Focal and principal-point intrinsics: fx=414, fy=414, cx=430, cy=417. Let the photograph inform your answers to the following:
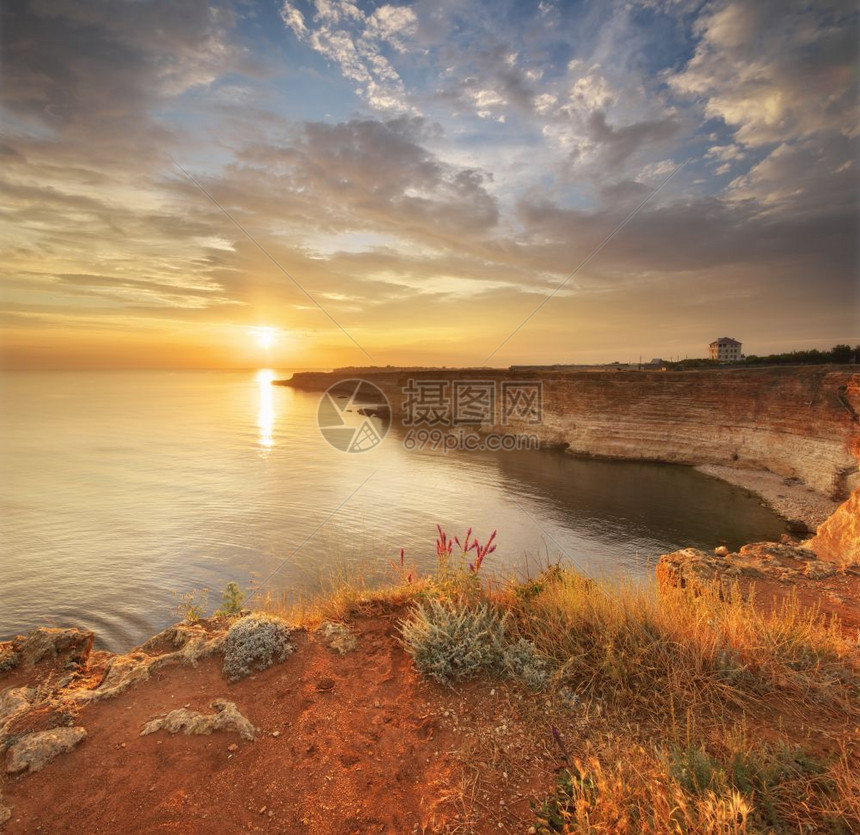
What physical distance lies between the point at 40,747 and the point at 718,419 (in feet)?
105

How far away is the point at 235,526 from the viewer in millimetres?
15141

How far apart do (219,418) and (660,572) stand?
49850mm

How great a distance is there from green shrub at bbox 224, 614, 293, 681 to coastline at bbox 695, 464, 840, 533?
1980 cm

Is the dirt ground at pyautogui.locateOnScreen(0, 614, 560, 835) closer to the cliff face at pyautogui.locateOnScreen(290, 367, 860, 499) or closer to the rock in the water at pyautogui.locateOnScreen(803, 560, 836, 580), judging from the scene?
the rock in the water at pyautogui.locateOnScreen(803, 560, 836, 580)

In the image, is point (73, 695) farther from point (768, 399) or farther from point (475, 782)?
point (768, 399)

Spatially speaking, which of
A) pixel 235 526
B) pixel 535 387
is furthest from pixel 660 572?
pixel 535 387

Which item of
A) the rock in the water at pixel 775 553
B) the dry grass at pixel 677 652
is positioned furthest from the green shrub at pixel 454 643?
the rock in the water at pixel 775 553

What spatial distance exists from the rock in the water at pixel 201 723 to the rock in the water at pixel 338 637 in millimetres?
1244

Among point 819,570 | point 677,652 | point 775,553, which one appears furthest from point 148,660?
point 775,553

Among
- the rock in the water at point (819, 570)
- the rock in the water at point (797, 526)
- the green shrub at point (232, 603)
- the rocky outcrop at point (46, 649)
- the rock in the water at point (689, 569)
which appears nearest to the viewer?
the rocky outcrop at point (46, 649)

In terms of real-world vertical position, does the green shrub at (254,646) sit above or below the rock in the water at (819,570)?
above

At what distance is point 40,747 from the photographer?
3.40 meters

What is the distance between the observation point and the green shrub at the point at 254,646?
4.50 meters

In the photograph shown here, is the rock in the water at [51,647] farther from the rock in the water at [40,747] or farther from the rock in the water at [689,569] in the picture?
the rock in the water at [689,569]
